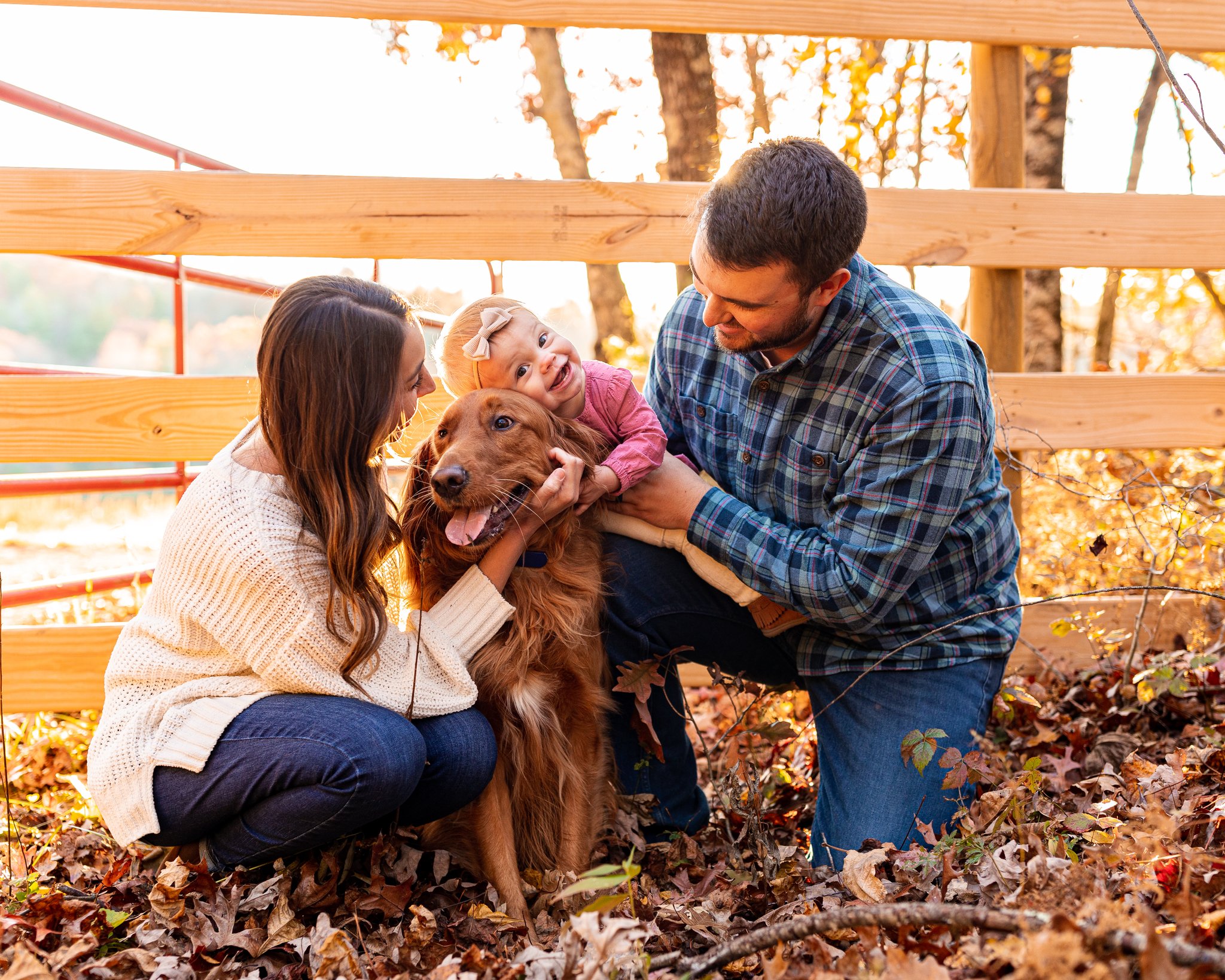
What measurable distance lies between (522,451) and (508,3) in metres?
1.57

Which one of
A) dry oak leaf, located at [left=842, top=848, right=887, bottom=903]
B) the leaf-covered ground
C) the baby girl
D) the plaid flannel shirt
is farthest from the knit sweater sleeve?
dry oak leaf, located at [left=842, top=848, right=887, bottom=903]

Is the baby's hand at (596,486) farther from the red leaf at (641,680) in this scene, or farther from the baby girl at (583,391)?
the red leaf at (641,680)

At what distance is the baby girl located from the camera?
245 cm

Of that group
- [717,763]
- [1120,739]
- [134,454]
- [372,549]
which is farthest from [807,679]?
[134,454]

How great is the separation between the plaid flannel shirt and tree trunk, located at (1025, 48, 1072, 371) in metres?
3.61

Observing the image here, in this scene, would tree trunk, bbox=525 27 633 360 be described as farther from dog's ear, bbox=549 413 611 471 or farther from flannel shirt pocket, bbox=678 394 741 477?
dog's ear, bbox=549 413 611 471

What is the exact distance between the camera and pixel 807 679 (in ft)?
9.09

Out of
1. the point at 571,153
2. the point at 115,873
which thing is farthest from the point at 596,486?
the point at 571,153

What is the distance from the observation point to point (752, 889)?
2.16 m

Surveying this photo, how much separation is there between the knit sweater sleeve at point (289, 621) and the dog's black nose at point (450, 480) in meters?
0.31

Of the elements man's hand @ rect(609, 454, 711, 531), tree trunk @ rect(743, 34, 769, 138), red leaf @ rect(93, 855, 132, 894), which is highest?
→ tree trunk @ rect(743, 34, 769, 138)

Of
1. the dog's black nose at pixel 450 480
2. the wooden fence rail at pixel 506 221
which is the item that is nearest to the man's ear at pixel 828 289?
the wooden fence rail at pixel 506 221

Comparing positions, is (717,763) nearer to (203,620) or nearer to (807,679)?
(807,679)

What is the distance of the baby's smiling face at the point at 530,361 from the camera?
2445 mm
